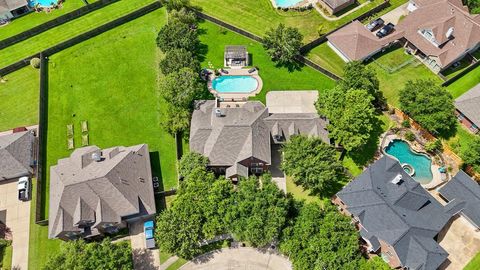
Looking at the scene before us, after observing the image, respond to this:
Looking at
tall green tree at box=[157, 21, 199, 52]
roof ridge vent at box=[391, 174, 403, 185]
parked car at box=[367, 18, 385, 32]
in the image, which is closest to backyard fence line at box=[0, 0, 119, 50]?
tall green tree at box=[157, 21, 199, 52]

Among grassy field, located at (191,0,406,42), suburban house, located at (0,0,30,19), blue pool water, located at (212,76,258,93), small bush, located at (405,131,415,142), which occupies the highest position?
suburban house, located at (0,0,30,19)

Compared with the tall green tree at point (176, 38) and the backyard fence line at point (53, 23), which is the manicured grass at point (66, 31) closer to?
the backyard fence line at point (53, 23)

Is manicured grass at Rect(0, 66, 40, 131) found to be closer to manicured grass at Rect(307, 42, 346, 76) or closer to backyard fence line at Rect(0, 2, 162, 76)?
backyard fence line at Rect(0, 2, 162, 76)

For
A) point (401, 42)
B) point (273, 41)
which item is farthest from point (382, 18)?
point (273, 41)

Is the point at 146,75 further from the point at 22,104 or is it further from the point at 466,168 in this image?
the point at 466,168

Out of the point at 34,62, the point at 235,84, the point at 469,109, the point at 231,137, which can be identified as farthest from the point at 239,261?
the point at 34,62

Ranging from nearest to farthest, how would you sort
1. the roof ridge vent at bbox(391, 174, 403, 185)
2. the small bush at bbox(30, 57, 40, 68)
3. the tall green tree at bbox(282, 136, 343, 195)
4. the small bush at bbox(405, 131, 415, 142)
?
the roof ridge vent at bbox(391, 174, 403, 185), the tall green tree at bbox(282, 136, 343, 195), the small bush at bbox(405, 131, 415, 142), the small bush at bbox(30, 57, 40, 68)

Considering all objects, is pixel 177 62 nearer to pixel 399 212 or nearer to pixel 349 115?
pixel 349 115
